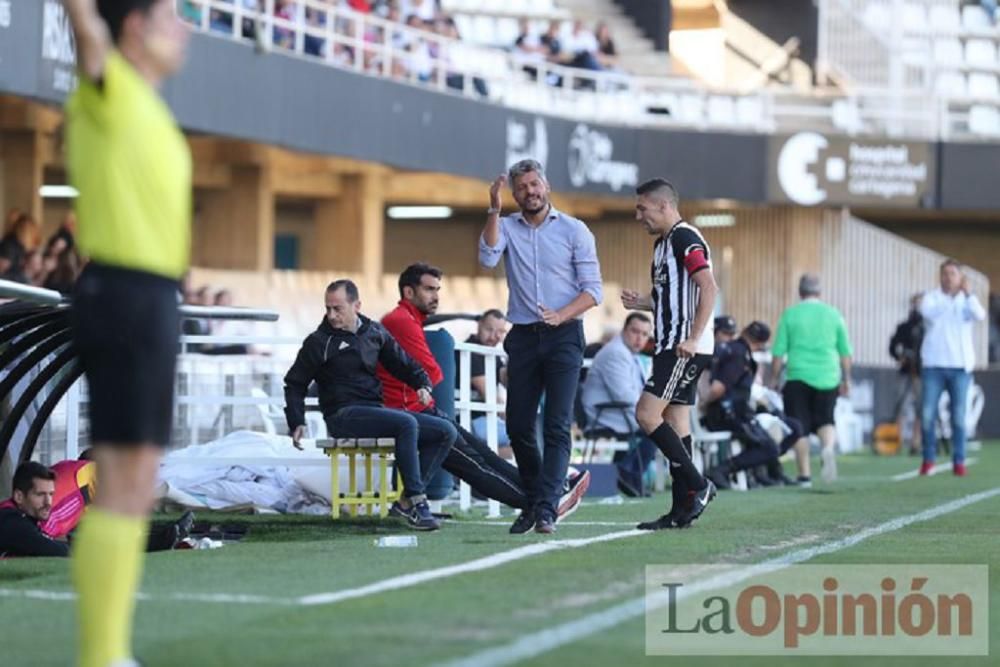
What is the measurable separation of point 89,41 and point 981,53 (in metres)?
35.0

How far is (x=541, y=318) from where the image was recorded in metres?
10.7

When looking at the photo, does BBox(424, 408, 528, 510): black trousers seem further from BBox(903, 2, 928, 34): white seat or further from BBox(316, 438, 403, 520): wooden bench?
BBox(903, 2, 928, 34): white seat

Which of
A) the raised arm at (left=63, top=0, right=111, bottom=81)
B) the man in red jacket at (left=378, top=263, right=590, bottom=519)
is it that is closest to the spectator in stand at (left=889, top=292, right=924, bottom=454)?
the man in red jacket at (left=378, top=263, right=590, bottom=519)

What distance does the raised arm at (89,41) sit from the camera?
17.7 ft

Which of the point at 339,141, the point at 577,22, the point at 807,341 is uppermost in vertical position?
the point at 577,22

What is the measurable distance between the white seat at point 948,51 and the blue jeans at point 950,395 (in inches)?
821

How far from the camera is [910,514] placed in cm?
1281

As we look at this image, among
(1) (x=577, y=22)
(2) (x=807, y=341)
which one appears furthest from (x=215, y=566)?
(1) (x=577, y=22)

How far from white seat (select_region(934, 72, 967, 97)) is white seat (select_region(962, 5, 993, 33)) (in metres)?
1.08

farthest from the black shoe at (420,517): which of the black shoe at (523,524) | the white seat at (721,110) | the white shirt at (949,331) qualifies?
the white seat at (721,110)

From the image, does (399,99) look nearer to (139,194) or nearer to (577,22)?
(577,22)

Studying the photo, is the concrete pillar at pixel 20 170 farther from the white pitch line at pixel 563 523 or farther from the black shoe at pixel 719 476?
the white pitch line at pixel 563 523

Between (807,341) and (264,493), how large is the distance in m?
6.07

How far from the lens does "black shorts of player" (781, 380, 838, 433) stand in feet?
58.5
